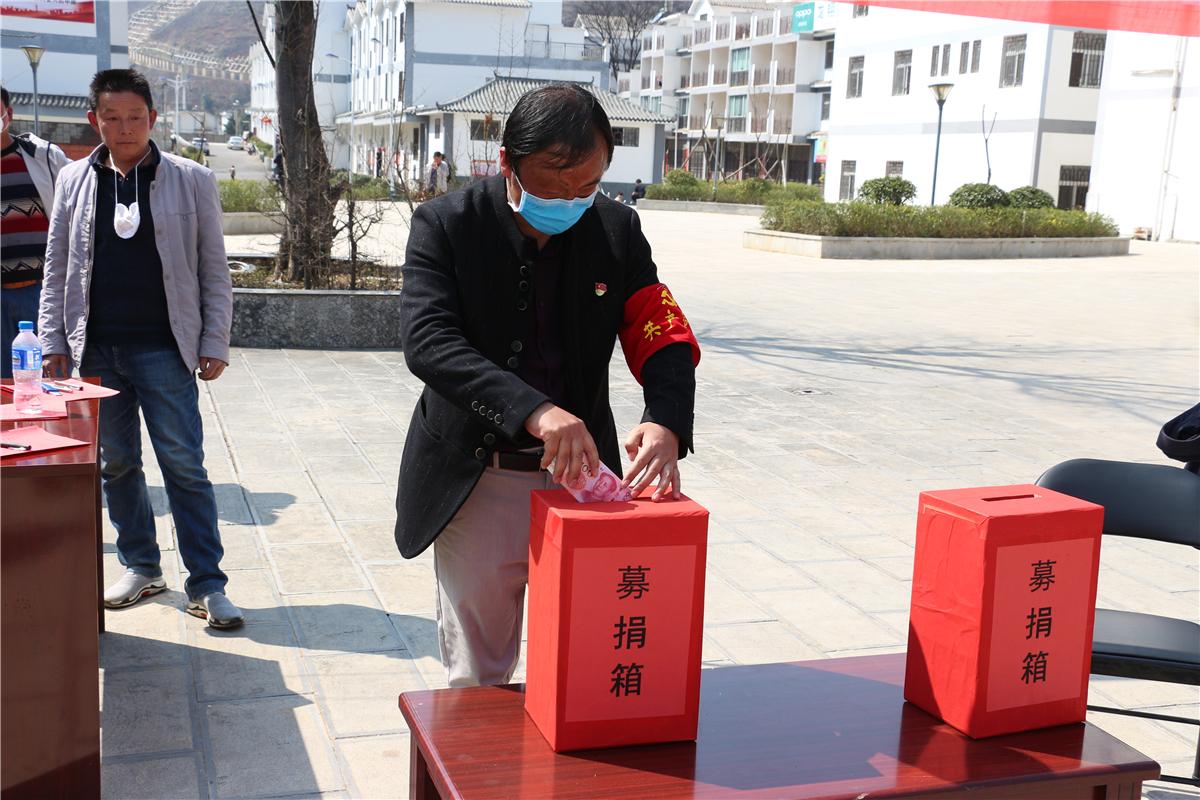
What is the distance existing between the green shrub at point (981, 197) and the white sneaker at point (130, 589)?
22.2m

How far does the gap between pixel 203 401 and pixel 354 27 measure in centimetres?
5159

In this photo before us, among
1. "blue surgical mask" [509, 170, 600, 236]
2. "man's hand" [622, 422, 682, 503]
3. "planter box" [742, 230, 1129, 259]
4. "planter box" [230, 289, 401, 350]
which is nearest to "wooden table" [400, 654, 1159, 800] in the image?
"man's hand" [622, 422, 682, 503]

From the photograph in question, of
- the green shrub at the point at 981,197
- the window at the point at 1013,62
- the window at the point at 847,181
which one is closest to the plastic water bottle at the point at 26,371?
the green shrub at the point at 981,197

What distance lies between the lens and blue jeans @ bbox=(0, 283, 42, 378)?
4258 mm

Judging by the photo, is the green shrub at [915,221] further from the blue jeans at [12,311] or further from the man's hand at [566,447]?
the man's hand at [566,447]

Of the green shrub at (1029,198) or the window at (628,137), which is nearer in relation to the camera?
the green shrub at (1029,198)

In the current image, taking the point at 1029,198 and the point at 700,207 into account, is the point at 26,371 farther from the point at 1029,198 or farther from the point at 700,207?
the point at 700,207

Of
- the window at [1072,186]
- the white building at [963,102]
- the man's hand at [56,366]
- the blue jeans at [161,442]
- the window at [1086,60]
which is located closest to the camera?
the blue jeans at [161,442]

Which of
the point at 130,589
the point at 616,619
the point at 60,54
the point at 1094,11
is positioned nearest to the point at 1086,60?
the point at 60,54

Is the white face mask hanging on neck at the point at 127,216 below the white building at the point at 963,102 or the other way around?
below

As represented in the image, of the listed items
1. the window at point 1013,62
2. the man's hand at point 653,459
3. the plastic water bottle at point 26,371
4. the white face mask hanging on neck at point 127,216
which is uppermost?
the window at point 1013,62

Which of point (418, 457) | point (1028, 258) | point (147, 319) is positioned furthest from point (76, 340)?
point (1028, 258)

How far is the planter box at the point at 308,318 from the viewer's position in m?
9.16

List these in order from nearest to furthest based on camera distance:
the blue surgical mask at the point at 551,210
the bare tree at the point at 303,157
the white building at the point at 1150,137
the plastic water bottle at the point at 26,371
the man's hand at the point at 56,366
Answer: the blue surgical mask at the point at 551,210 < the plastic water bottle at the point at 26,371 < the man's hand at the point at 56,366 < the bare tree at the point at 303,157 < the white building at the point at 1150,137
